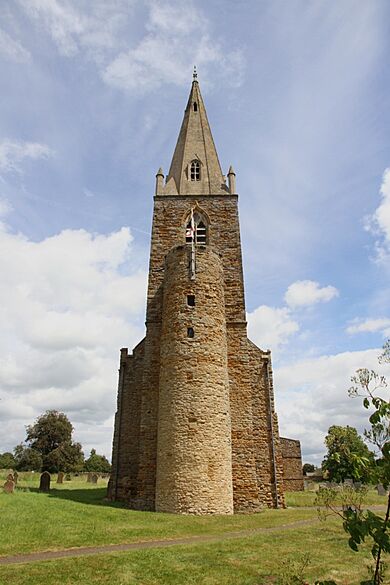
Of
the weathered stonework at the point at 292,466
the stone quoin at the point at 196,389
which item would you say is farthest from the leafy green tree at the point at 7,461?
Result: the stone quoin at the point at 196,389

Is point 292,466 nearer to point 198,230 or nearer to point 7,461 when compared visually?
point 198,230

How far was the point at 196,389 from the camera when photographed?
16828 mm

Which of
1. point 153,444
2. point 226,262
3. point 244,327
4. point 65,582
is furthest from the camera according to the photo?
point 226,262

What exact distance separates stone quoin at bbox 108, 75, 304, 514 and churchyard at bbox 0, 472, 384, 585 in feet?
6.66

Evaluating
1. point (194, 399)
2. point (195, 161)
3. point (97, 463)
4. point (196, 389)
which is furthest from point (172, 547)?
point (97, 463)

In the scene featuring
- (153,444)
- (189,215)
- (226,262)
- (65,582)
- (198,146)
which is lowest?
(65,582)

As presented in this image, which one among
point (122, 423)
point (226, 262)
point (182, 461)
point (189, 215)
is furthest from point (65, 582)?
point (189, 215)

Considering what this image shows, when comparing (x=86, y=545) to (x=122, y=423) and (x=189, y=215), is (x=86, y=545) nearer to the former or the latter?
(x=122, y=423)

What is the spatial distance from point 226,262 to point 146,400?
829 centimetres

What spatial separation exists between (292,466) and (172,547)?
921 inches

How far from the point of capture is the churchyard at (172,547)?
23.9 feet

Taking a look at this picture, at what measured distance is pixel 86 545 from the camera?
955cm

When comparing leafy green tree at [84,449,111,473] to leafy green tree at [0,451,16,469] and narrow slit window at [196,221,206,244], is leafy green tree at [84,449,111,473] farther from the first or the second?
narrow slit window at [196,221,206,244]

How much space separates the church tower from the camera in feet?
53.2
